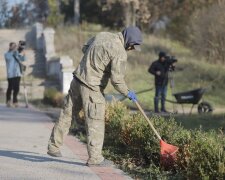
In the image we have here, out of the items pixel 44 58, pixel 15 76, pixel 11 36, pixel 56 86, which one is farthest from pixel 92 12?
pixel 15 76

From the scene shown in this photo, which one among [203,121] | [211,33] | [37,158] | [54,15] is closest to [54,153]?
[37,158]

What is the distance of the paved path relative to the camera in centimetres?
728

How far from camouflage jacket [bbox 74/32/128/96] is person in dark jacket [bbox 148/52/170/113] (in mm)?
8353

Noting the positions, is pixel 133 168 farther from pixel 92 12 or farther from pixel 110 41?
pixel 92 12

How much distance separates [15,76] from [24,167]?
27.4 ft

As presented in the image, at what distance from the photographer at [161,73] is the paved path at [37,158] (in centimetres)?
424

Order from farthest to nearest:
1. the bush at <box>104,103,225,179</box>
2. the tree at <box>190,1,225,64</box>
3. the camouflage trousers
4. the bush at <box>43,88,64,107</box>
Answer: the tree at <box>190,1,225,64</box>
the bush at <box>43,88,64,107</box>
the camouflage trousers
the bush at <box>104,103,225,179</box>

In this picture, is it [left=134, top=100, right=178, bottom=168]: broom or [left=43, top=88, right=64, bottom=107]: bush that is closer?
[left=134, top=100, right=178, bottom=168]: broom

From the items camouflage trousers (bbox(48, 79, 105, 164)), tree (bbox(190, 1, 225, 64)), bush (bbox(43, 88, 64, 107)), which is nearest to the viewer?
camouflage trousers (bbox(48, 79, 105, 164))

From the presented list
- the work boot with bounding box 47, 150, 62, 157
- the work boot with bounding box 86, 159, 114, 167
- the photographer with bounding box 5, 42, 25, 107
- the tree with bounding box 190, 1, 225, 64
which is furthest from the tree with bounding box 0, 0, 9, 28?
the work boot with bounding box 86, 159, 114, 167

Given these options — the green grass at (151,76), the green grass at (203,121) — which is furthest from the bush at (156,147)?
the green grass at (151,76)

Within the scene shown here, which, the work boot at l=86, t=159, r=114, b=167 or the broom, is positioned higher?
the broom

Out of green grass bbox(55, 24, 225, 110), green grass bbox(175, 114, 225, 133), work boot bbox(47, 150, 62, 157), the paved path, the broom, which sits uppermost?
the broom

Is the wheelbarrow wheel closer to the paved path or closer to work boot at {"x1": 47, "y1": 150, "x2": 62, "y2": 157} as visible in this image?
the paved path
